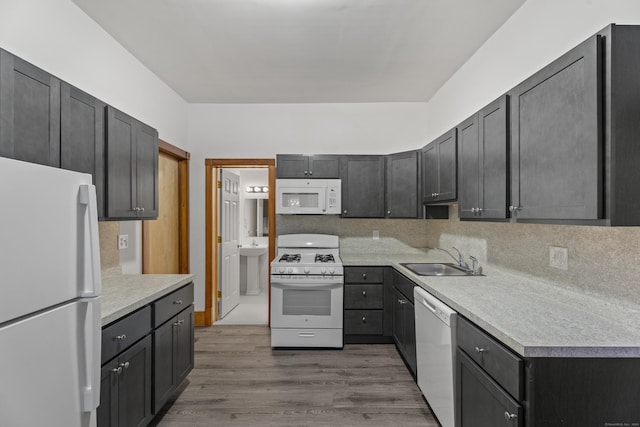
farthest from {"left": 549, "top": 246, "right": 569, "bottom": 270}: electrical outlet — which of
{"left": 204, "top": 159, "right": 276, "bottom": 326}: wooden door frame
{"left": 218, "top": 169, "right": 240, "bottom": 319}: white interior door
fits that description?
{"left": 218, "top": 169, "right": 240, "bottom": 319}: white interior door

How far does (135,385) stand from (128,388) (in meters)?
0.07

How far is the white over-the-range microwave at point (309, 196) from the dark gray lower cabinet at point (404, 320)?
1023mm

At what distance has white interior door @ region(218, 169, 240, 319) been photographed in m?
4.48

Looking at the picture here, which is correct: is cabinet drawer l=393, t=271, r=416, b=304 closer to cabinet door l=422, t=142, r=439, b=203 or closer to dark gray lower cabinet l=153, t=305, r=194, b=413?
cabinet door l=422, t=142, r=439, b=203

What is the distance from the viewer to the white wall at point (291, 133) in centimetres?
427

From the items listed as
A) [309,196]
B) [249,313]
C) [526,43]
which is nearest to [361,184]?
[309,196]

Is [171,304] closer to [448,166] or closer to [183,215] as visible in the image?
[183,215]

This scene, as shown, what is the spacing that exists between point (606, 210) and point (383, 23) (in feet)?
6.09

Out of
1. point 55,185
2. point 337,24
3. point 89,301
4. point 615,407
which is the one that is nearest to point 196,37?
point 337,24

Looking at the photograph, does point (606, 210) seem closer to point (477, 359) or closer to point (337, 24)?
point (477, 359)

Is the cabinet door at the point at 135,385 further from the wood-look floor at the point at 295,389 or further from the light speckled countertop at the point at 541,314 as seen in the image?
the light speckled countertop at the point at 541,314

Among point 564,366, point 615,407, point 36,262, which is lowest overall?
point 615,407

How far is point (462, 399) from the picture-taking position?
1813 mm

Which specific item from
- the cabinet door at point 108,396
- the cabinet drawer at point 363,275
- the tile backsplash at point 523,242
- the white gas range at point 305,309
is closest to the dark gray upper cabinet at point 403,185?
the tile backsplash at point 523,242
